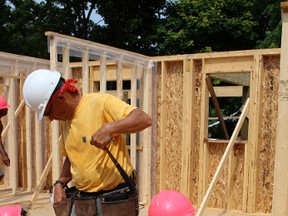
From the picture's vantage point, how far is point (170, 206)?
3260 mm

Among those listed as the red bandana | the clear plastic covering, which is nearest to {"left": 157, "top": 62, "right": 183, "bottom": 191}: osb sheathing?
the clear plastic covering

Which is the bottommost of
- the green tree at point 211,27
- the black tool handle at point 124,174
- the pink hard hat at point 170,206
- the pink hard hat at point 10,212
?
the pink hard hat at point 170,206

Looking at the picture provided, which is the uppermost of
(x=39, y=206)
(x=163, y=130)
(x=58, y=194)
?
(x=163, y=130)

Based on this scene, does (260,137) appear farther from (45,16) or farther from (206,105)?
(45,16)

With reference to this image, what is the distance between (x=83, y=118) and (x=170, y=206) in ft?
4.74

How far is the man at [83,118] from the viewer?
6.82ft

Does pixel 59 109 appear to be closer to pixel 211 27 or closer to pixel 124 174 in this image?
pixel 124 174

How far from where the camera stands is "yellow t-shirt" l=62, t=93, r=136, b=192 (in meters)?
2.15

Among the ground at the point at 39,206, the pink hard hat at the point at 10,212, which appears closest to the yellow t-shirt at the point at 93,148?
the pink hard hat at the point at 10,212

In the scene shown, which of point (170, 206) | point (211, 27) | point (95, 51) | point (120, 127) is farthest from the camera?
point (211, 27)

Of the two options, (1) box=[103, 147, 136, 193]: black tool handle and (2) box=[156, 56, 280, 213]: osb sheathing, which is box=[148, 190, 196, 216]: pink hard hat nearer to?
(1) box=[103, 147, 136, 193]: black tool handle

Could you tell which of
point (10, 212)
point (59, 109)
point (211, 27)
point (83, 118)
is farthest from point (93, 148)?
point (211, 27)

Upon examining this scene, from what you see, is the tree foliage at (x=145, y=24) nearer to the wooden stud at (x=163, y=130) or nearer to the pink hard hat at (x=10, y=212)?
the wooden stud at (x=163, y=130)

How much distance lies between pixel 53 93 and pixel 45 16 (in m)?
Answer: 16.1
